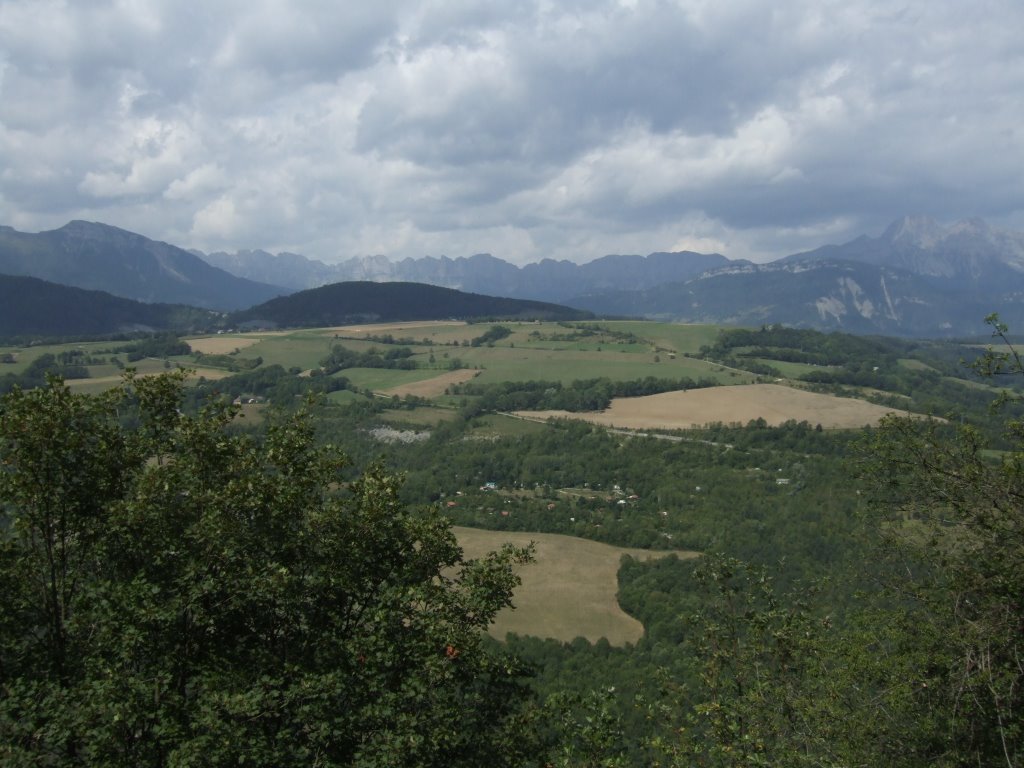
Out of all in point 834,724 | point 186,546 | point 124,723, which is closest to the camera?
point 124,723

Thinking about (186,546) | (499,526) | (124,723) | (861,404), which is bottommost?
(499,526)

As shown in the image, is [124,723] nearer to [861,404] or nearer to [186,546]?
[186,546]

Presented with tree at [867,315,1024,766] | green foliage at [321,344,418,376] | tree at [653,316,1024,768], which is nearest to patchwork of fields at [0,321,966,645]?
green foliage at [321,344,418,376]

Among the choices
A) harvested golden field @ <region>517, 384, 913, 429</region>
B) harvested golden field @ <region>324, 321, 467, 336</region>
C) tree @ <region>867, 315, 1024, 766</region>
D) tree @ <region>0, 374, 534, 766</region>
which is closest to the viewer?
tree @ <region>0, 374, 534, 766</region>

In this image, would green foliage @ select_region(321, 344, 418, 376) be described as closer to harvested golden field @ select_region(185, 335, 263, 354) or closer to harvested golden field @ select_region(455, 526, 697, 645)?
harvested golden field @ select_region(185, 335, 263, 354)

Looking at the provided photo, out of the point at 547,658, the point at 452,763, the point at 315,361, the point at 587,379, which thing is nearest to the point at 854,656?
the point at 452,763

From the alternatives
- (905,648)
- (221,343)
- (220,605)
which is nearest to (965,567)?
(905,648)
